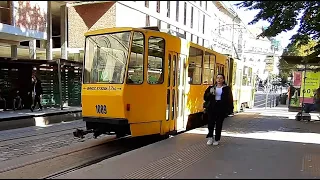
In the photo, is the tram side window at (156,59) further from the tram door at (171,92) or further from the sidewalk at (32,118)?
the sidewalk at (32,118)

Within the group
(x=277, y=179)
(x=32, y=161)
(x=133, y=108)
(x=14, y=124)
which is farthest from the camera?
(x=14, y=124)

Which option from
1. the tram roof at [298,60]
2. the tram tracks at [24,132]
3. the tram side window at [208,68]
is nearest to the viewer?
the tram tracks at [24,132]

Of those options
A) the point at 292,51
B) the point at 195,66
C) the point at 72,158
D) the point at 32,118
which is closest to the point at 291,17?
the point at 195,66

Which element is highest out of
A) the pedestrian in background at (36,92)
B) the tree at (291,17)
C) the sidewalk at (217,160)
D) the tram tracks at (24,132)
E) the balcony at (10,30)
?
the balcony at (10,30)

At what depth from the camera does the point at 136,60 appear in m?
9.14

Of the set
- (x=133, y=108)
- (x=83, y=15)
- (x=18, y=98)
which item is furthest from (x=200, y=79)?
(x=83, y=15)

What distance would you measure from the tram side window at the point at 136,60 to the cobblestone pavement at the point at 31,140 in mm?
2913

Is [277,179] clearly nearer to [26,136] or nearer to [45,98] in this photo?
[26,136]

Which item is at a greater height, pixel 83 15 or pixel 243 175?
pixel 83 15

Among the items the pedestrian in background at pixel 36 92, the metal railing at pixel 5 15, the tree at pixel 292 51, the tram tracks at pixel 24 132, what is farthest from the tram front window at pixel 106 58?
the metal railing at pixel 5 15

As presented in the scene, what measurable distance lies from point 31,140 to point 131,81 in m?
4.01

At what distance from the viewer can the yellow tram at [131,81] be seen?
353 inches

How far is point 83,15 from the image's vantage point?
27875 mm

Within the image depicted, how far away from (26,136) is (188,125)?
17.2 ft
